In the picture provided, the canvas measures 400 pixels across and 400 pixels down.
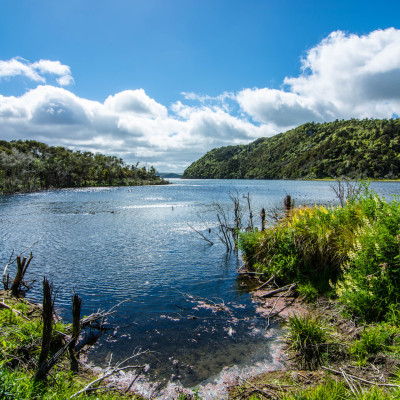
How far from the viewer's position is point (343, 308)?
8.14 metres

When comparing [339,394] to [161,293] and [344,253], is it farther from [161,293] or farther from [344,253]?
[161,293]

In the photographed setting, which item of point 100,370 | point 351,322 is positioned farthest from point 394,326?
point 100,370

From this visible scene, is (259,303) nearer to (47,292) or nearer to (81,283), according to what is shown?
(47,292)

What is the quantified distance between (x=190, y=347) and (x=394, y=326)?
17.7 ft

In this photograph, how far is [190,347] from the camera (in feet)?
26.0

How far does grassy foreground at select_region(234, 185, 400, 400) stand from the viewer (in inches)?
207

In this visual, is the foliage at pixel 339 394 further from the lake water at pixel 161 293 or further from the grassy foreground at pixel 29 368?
the grassy foreground at pixel 29 368

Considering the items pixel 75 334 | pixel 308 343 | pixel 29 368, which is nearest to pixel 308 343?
pixel 308 343

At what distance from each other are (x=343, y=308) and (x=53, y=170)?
136m

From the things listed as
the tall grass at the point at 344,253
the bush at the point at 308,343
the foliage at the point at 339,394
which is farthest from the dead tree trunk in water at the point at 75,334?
the tall grass at the point at 344,253

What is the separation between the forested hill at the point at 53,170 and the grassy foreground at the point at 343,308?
349 ft

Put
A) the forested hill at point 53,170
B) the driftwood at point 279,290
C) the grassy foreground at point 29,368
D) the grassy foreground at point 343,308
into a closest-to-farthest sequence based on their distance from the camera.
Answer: the grassy foreground at point 29,368, the grassy foreground at point 343,308, the driftwood at point 279,290, the forested hill at point 53,170

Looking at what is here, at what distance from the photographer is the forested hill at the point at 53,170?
95144mm

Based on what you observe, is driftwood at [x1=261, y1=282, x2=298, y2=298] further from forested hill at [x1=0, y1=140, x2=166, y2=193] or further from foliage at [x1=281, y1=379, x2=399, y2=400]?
forested hill at [x1=0, y1=140, x2=166, y2=193]
